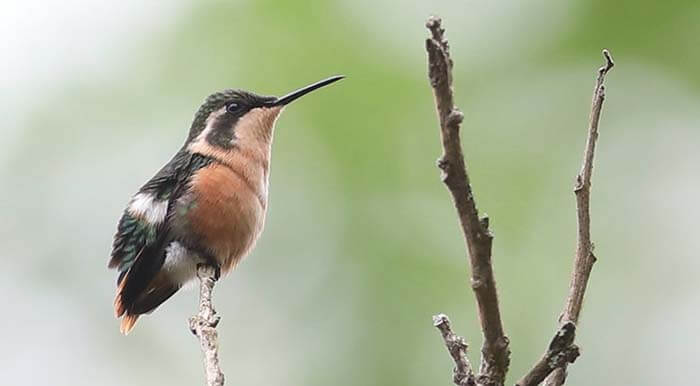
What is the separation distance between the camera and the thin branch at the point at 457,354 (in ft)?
6.88

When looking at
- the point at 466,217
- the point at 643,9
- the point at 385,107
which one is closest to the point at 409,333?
the point at 385,107

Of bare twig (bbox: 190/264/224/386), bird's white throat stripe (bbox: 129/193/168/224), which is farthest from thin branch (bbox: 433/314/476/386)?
bird's white throat stripe (bbox: 129/193/168/224)

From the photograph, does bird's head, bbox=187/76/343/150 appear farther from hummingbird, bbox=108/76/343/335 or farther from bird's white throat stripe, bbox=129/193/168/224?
bird's white throat stripe, bbox=129/193/168/224

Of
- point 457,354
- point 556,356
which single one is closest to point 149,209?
point 457,354

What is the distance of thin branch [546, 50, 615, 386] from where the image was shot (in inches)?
83.8

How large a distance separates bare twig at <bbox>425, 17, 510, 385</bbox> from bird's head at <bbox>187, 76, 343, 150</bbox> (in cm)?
312

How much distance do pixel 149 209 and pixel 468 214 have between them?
290 cm

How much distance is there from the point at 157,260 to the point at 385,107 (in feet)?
10.7

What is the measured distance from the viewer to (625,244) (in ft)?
27.1

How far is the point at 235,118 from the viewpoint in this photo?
5.43 metres

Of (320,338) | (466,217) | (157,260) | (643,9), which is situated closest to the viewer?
(466,217)

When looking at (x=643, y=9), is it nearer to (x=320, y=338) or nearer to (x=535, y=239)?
(x=535, y=239)

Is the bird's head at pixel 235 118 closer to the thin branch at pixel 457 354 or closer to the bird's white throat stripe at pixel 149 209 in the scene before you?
the bird's white throat stripe at pixel 149 209

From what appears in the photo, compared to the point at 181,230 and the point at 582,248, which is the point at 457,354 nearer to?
the point at 582,248
